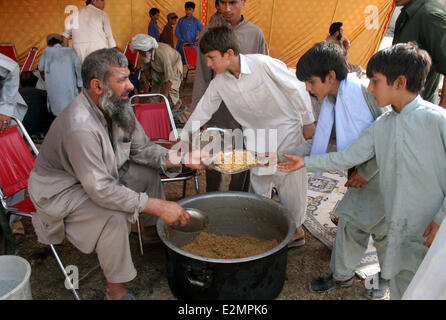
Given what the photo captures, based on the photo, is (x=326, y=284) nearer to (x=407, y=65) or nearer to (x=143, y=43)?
(x=407, y=65)

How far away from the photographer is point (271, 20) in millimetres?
10453

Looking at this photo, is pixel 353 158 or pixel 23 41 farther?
pixel 23 41

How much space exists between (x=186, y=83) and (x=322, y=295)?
818 centimetres

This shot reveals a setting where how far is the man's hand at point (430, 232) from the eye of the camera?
1.72 meters

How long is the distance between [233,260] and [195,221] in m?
0.61

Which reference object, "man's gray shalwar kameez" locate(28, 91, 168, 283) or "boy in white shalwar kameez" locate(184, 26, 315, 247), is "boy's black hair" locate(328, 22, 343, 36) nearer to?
"boy in white shalwar kameez" locate(184, 26, 315, 247)

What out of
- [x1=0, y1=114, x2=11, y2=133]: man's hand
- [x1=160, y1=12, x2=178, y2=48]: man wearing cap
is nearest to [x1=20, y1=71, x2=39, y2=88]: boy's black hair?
[x1=0, y1=114, x2=11, y2=133]: man's hand

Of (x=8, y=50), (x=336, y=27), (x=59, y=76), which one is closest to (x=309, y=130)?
(x=59, y=76)

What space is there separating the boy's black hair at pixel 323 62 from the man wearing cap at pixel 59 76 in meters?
4.25

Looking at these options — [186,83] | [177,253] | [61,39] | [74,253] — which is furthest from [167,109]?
[186,83]

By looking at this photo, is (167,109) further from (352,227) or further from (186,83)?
(186,83)

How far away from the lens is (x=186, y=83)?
32.5 feet

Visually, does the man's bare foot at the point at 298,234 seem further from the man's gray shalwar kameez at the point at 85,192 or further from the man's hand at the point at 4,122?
the man's hand at the point at 4,122

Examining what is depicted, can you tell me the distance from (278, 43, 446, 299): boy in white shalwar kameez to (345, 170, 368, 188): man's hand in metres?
0.20
